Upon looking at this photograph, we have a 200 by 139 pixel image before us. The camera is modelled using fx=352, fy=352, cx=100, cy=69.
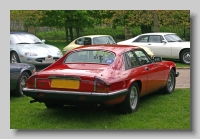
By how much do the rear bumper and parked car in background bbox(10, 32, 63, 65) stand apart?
5047mm

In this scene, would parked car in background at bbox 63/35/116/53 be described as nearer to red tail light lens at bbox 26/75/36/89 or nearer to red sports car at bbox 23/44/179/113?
red sports car at bbox 23/44/179/113

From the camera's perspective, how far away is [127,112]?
259 inches

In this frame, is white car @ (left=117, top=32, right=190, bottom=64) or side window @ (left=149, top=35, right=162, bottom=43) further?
side window @ (left=149, top=35, right=162, bottom=43)

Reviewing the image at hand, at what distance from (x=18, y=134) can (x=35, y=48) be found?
19.4 feet

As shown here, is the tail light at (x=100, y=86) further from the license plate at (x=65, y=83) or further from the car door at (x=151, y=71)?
the car door at (x=151, y=71)

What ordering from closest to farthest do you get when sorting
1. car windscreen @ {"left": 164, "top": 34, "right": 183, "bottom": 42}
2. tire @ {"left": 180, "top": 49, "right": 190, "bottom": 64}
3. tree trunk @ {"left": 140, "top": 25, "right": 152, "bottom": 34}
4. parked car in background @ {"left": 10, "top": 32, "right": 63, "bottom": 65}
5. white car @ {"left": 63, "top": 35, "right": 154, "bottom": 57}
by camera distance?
parked car in background @ {"left": 10, "top": 32, "right": 63, "bottom": 65} → white car @ {"left": 63, "top": 35, "right": 154, "bottom": 57} → tree trunk @ {"left": 140, "top": 25, "right": 152, "bottom": 34} → car windscreen @ {"left": 164, "top": 34, "right": 183, "bottom": 42} → tire @ {"left": 180, "top": 49, "right": 190, "bottom": 64}

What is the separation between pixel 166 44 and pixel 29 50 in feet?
20.9

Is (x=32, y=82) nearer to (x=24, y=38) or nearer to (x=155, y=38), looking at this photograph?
(x=24, y=38)

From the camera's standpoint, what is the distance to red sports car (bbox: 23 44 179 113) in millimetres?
5742

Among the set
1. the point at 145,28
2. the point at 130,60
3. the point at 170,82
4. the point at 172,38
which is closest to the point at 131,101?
the point at 130,60

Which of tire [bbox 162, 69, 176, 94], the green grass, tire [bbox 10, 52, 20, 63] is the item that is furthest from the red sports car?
tire [bbox 10, 52, 20, 63]

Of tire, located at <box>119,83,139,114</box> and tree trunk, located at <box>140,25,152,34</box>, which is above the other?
tree trunk, located at <box>140,25,152,34</box>

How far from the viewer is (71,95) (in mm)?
5762

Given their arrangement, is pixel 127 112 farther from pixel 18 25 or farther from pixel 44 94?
pixel 18 25
